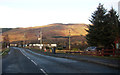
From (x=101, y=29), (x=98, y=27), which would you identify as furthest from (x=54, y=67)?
(x=98, y=27)

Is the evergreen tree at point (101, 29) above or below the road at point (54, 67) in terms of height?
above

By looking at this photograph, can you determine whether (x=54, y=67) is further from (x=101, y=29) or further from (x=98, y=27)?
(x=98, y=27)

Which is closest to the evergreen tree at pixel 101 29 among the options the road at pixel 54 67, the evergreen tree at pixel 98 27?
the evergreen tree at pixel 98 27

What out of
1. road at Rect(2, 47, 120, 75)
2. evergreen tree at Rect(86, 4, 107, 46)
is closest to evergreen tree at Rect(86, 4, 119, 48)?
evergreen tree at Rect(86, 4, 107, 46)

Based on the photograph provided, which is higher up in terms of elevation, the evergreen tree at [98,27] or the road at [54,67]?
the evergreen tree at [98,27]

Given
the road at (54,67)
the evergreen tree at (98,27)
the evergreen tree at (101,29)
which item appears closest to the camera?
the road at (54,67)

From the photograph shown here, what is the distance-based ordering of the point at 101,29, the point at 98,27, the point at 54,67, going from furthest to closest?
the point at 98,27 → the point at 101,29 → the point at 54,67

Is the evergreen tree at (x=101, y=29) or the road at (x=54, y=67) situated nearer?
the road at (x=54, y=67)

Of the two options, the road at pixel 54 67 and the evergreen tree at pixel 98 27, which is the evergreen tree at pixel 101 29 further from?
the road at pixel 54 67

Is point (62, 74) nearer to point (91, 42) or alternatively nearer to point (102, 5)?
point (91, 42)

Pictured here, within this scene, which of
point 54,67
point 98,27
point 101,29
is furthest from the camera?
point 98,27

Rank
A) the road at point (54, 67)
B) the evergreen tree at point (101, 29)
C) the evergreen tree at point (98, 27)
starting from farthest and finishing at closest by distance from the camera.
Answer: the evergreen tree at point (98, 27) < the evergreen tree at point (101, 29) < the road at point (54, 67)

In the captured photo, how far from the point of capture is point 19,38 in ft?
554

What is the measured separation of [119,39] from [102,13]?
27.7 metres
